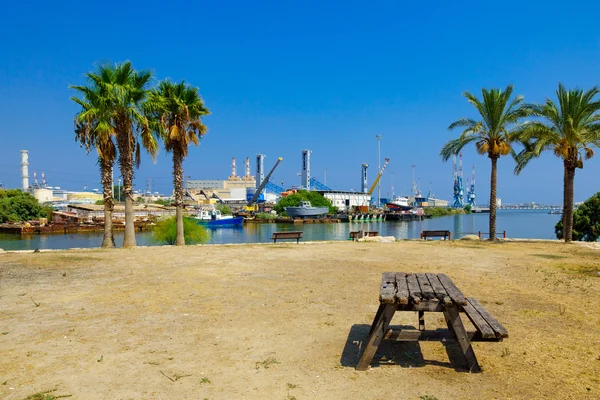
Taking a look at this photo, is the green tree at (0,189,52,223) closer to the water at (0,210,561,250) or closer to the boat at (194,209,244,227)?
the water at (0,210,561,250)

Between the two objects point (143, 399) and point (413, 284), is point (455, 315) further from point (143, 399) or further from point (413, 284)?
point (143, 399)

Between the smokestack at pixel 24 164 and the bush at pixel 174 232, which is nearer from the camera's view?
the bush at pixel 174 232

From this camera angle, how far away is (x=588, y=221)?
102 ft

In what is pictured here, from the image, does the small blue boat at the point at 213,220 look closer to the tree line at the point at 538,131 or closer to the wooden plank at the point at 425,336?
the tree line at the point at 538,131

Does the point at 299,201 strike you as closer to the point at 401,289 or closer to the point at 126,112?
the point at 126,112

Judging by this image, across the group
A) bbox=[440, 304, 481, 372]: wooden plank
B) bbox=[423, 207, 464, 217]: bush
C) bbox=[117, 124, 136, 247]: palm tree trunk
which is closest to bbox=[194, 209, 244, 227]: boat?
bbox=[117, 124, 136, 247]: palm tree trunk

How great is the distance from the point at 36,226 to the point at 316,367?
63411mm

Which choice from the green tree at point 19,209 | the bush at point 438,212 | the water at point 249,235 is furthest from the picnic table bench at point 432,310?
the bush at point 438,212

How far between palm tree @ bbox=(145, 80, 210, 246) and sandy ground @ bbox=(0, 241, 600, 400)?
369 inches

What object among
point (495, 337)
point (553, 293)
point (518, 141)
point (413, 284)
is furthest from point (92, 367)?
point (518, 141)

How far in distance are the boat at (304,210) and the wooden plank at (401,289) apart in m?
99.4

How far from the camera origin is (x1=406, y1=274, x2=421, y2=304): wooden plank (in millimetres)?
4234

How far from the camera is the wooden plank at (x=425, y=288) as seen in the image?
432 centimetres

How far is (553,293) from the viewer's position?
8.52 metres
